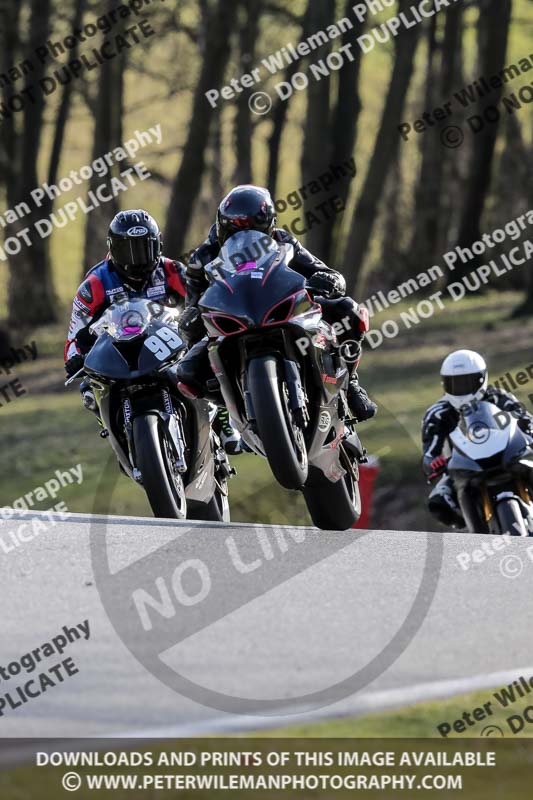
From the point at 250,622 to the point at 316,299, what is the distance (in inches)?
113

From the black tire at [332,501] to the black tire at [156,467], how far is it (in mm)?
845

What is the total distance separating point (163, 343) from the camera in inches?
393

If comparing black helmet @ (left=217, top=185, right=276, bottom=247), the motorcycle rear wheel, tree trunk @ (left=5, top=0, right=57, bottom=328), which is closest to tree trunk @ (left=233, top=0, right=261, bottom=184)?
tree trunk @ (left=5, top=0, right=57, bottom=328)

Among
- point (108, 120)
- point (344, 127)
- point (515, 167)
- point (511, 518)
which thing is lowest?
point (511, 518)

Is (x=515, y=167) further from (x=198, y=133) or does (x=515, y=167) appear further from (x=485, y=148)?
(x=198, y=133)

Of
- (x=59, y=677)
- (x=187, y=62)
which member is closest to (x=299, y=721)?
(x=59, y=677)

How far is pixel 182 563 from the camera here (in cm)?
788

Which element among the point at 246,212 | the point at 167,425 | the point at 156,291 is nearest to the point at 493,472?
the point at 167,425

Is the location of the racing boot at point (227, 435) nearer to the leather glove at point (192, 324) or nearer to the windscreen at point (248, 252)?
the leather glove at point (192, 324)

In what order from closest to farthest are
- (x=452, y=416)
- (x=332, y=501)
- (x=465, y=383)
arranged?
(x=332, y=501)
(x=465, y=383)
(x=452, y=416)

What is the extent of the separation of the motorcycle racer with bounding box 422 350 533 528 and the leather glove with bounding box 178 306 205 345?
2.32m

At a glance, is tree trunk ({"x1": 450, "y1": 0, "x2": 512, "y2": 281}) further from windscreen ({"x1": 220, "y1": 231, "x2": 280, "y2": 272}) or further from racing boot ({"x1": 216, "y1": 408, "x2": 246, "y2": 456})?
windscreen ({"x1": 220, "y1": 231, "x2": 280, "y2": 272})

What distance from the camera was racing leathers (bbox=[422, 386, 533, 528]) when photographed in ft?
35.3

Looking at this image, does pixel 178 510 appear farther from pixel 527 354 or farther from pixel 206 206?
Answer: pixel 206 206
